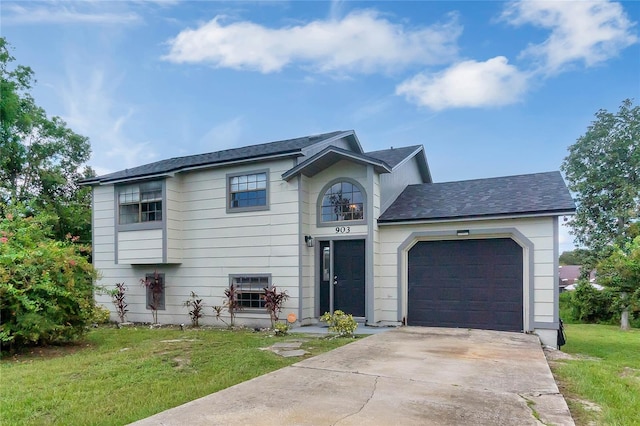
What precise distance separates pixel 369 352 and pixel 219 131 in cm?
1449

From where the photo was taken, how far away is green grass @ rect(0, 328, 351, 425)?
3855 millimetres

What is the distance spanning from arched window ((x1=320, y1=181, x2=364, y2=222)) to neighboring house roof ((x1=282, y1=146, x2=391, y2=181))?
61 centimetres

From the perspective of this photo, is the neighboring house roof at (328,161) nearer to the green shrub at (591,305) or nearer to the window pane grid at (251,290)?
the window pane grid at (251,290)

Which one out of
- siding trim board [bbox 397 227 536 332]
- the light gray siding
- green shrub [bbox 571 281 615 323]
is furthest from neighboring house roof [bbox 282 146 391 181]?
green shrub [bbox 571 281 615 323]

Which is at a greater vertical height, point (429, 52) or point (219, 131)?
point (429, 52)

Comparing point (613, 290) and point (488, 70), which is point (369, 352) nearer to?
point (613, 290)

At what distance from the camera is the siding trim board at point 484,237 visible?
8.45 metres

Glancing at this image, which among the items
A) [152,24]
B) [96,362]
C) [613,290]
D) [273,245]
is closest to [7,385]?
[96,362]

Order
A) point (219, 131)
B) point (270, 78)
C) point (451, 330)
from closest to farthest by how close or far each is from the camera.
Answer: point (451, 330) < point (270, 78) < point (219, 131)

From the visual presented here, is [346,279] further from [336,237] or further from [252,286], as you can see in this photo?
[252,286]

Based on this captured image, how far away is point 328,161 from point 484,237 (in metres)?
4.08

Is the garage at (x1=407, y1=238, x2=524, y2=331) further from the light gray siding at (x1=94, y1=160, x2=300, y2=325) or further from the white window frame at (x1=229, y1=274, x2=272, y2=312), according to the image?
the white window frame at (x1=229, y1=274, x2=272, y2=312)

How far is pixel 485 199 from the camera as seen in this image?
966 centimetres

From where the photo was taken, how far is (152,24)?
11516 mm
